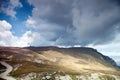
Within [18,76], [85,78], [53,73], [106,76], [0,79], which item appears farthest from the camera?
[106,76]

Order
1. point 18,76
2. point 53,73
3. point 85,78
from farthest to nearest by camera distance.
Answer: point 85,78 < point 53,73 < point 18,76

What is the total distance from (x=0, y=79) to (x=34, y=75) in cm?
3150

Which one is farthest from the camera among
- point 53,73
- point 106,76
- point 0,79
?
point 106,76

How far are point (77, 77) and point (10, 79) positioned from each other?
172ft

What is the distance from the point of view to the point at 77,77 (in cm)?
14350

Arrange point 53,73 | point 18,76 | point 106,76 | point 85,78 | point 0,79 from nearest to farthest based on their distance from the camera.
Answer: point 0,79 < point 18,76 < point 53,73 < point 85,78 < point 106,76

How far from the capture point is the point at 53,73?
447ft

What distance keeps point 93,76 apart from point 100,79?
5.86 metres

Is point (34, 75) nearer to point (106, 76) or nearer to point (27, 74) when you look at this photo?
point (27, 74)

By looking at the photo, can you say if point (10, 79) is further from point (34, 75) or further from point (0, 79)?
point (34, 75)

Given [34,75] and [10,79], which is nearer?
[10,79]

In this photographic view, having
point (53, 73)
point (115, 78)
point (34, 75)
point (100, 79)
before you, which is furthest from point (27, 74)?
point (115, 78)

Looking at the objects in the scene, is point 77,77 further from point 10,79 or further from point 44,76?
point 10,79

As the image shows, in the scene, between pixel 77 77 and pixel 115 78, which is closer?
pixel 77 77
